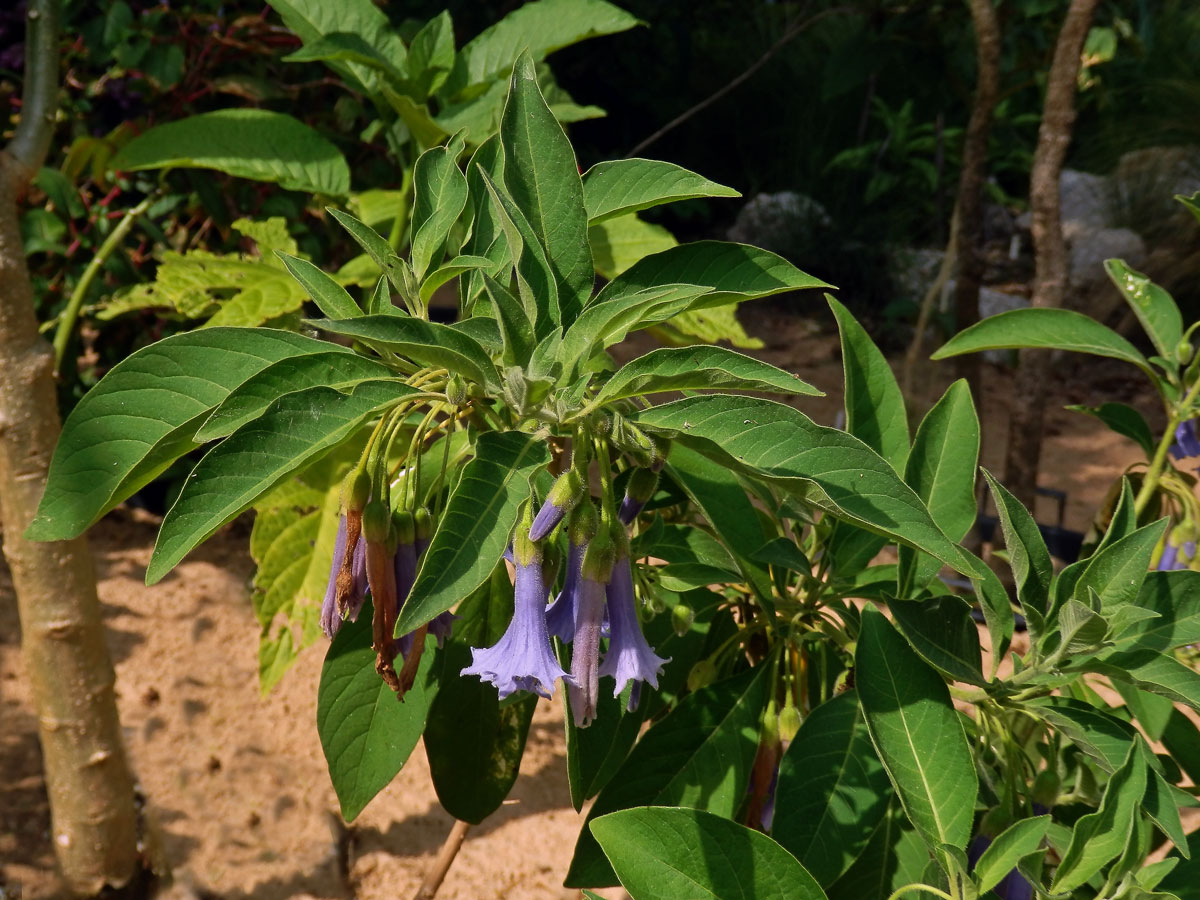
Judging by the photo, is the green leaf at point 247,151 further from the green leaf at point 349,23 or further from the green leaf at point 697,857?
the green leaf at point 697,857

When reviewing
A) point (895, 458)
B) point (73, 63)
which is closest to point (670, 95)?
point (73, 63)

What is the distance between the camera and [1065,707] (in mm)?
1050

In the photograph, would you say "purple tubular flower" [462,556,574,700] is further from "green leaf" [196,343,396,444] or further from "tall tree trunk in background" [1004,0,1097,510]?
"tall tree trunk in background" [1004,0,1097,510]

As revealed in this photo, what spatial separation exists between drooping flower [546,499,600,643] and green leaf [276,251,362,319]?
0.99 feet

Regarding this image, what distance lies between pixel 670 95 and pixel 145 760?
5.25m

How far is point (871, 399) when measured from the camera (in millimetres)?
1242

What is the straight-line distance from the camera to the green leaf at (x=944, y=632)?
0.97 meters

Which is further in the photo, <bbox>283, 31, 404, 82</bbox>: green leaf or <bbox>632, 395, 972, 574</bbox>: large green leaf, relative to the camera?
<bbox>283, 31, 404, 82</bbox>: green leaf

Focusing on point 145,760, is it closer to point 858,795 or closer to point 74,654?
point 74,654

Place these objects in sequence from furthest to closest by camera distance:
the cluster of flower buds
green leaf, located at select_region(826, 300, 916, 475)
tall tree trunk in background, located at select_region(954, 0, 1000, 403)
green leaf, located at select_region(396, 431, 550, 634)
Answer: tall tree trunk in background, located at select_region(954, 0, 1000, 403), green leaf, located at select_region(826, 300, 916, 475), the cluster of flower buds, green leaf, located at select_region(396, 431, 550, 634)

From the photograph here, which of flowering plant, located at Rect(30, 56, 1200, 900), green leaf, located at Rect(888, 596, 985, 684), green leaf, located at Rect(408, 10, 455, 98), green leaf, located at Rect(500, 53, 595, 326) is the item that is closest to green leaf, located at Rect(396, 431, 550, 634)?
flowering plant, located at Rect(30, 56, 1200, 900)

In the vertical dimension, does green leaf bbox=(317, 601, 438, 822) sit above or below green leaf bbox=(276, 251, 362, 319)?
below

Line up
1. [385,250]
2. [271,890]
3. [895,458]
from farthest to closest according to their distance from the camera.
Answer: [271,890], [895,458], [385,250]

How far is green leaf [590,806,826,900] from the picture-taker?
0.90 m
